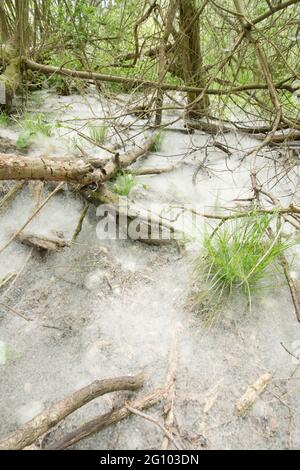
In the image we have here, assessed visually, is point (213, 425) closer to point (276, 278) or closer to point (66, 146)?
point (276, 278)

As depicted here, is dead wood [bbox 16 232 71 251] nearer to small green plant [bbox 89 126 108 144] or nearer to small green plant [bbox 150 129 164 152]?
small green plant [bbox 89 126 108 144]

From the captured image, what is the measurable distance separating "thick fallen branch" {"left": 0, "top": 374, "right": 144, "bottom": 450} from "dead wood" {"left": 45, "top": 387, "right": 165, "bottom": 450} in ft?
0.17

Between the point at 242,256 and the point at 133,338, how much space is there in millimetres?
570

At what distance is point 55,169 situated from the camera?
1.67 meters

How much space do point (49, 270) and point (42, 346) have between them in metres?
0.44

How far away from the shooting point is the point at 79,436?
3.48ft

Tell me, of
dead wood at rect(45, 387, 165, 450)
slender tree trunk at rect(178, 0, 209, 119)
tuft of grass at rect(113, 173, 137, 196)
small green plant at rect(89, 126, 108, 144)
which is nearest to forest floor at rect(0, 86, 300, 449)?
dead wood at rect(45, 387, 165, 450)

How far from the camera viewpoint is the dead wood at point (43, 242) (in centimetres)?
181

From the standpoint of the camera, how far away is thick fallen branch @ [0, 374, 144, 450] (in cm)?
98

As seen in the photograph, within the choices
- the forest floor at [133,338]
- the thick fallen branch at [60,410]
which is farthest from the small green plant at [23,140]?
the thick fallen branch at [60,410]

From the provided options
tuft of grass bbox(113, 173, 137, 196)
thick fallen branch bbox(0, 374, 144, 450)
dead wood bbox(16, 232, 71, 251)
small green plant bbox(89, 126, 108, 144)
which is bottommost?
thick fallen branch bbox(0, 374, 144, 450)
